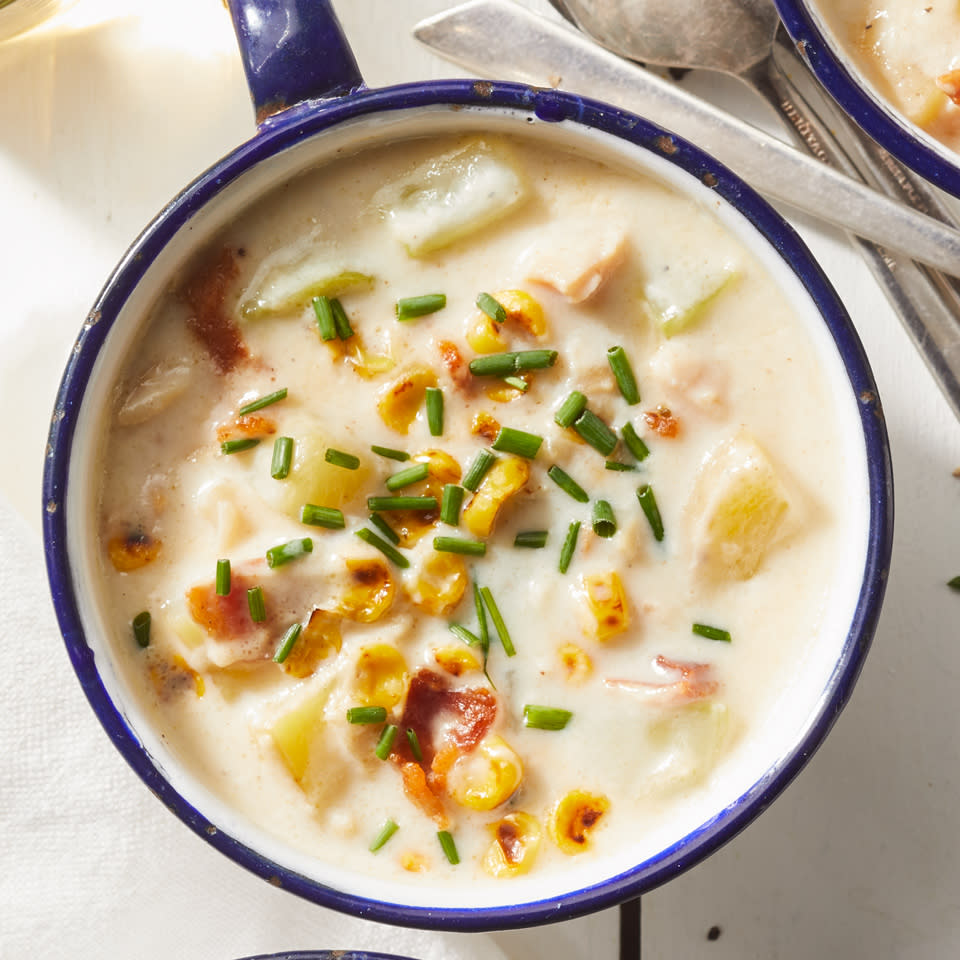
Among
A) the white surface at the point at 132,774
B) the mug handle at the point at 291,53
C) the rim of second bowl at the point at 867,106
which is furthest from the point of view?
the white surface at the point at 132,774

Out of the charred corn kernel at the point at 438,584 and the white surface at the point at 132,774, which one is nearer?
the charred corn kernel at the point at 438,584

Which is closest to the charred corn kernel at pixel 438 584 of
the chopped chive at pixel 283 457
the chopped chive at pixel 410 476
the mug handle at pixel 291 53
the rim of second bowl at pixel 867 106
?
the chopped chive at pixel 410 476

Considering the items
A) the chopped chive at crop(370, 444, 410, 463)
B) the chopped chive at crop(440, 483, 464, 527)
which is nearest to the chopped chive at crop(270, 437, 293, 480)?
the chopped chive at crop(370, 444, 410, 463)

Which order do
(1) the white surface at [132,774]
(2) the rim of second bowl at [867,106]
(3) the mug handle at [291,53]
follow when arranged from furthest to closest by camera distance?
(1) the white surface at [132,774] → (2) the rim of second bowl at [867,106] → (3) the mug handle at [291,53]

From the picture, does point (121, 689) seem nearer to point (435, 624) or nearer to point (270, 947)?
point (435, 624)

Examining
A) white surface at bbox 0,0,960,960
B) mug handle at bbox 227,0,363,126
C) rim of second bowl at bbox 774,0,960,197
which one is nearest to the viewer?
mug handle at bbox 227,0,363,126

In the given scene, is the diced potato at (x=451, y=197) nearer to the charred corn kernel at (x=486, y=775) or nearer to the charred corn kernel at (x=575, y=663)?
the charred corn kernel at (x=575, y=663)

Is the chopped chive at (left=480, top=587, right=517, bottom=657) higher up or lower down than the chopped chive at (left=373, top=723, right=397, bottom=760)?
higher up

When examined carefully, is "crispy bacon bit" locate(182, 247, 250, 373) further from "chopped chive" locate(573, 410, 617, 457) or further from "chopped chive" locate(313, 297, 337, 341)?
"chopped chive" locate(573, 410, 617, 457)
